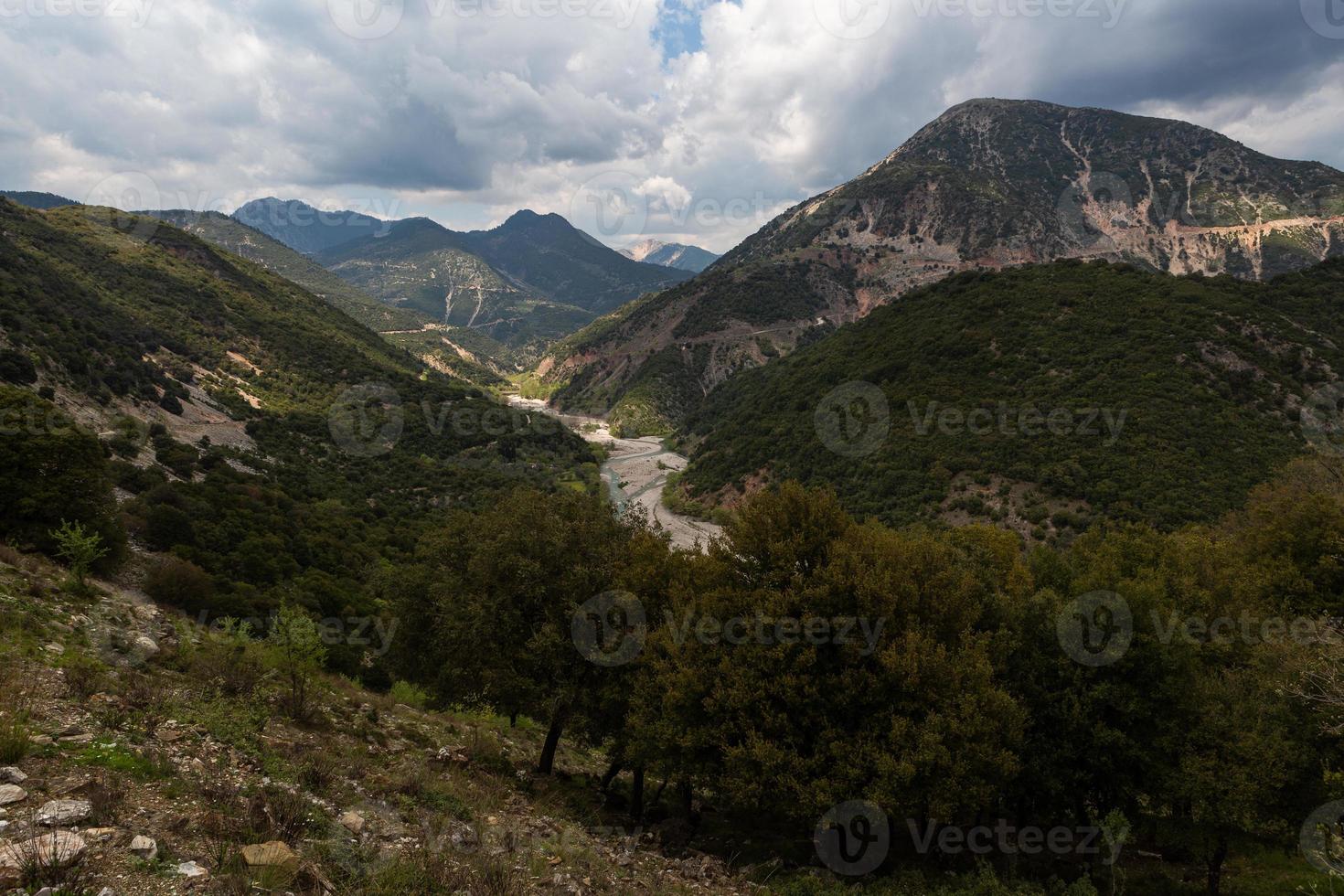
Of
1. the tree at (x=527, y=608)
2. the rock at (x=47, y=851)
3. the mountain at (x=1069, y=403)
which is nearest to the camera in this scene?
the rock at (x=47, y=851)

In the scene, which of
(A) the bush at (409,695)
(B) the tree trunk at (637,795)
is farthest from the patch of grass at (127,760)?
(A) the bush at (409,695)

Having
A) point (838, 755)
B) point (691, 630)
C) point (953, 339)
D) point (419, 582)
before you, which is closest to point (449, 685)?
point (419, 582)

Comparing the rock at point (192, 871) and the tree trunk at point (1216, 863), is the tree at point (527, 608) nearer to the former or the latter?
the rock at point (192, 871)

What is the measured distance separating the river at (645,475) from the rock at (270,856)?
58.6 m

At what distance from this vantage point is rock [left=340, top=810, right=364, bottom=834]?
905cm

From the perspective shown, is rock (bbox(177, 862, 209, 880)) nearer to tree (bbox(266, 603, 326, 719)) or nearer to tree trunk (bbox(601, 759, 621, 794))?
tree (bbox(266, 603, 326, 719))

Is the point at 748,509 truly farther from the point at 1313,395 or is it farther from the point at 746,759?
the point at 1313,395

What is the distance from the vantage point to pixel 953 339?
8056 cm

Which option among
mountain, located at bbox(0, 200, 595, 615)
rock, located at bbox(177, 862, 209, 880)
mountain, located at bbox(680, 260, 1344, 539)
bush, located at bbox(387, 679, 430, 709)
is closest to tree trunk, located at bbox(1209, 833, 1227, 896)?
rock, located at bbox(177, 862, 209, 880)

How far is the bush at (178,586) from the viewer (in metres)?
22.8

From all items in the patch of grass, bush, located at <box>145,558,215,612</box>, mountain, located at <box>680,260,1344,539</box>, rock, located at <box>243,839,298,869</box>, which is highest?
mountain, located at <box>680,260,1344,539</box>

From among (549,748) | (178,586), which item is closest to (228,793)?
(549,748)

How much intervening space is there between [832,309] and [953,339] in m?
117

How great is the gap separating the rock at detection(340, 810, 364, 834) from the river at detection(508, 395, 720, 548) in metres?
56.3
